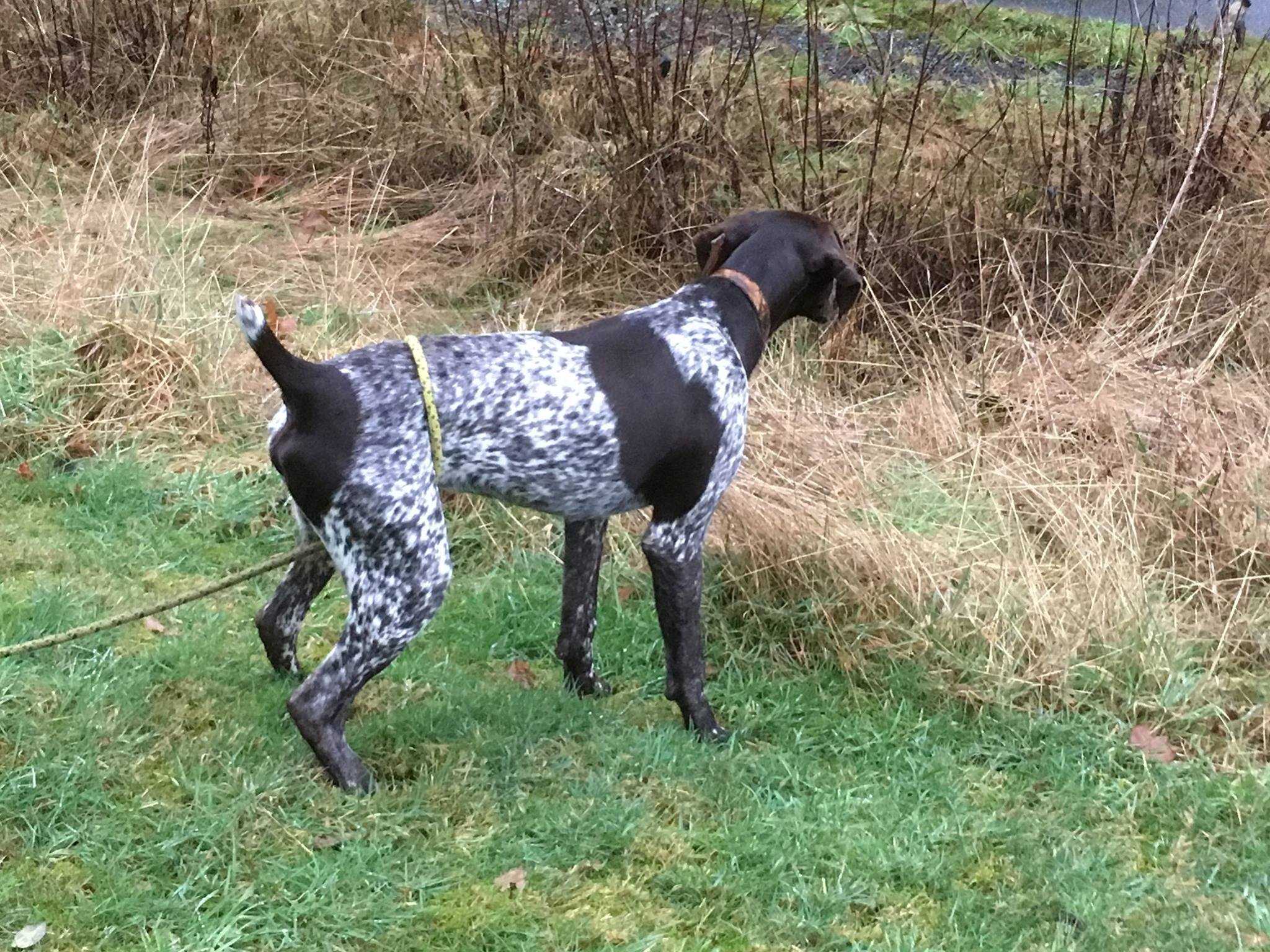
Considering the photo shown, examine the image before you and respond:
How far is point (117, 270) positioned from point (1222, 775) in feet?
16.5

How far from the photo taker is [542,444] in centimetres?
326

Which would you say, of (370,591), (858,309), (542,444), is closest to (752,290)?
(542,444)

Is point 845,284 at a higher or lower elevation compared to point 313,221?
higher

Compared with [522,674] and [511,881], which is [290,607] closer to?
[522,674]

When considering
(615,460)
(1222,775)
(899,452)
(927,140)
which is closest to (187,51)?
(927,140)

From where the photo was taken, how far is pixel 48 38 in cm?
787

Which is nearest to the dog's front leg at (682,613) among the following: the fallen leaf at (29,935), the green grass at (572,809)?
the green grass at (572,809)

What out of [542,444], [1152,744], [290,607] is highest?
[542,444]

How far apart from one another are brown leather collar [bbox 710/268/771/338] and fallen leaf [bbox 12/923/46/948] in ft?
7.77

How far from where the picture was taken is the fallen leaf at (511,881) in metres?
3.04

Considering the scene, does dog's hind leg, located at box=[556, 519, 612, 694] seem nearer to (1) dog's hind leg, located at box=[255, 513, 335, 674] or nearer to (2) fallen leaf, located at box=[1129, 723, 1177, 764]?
(1) dog's hind leg, located at box=[255, 513, 335, 674]

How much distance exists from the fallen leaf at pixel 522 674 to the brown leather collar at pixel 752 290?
1300 millimetres

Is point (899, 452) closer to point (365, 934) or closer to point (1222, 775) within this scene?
point (1222, 775)

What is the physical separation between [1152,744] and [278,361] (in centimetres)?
268
